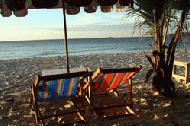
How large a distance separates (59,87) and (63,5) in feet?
6.38

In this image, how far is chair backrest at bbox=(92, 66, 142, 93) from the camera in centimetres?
567

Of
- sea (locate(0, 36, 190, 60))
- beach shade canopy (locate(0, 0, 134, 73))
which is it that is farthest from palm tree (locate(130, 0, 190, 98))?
sea (locate(0, 36, 190, 60))

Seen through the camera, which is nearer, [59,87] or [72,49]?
[59,87]

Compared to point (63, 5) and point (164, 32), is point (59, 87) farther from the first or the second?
point (164, 32)

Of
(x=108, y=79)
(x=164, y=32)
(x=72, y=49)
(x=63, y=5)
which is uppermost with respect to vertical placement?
(x=63, y=5)

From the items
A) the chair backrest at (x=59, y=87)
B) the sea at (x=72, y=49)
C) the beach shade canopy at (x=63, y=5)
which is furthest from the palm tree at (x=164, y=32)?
the sea at (x=72, y=49)

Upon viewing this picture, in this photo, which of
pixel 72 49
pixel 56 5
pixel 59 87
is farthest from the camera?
pixel 72 49

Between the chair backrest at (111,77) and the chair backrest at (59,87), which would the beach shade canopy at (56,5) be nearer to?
the chair backrest at (59,87)

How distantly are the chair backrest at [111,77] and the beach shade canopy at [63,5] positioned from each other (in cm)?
145

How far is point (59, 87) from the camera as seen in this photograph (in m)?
5.78

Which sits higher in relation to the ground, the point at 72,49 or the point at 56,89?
the point at 56,89

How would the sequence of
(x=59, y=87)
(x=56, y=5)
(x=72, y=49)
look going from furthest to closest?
1. (x=72, y=49)
2. (x=56, y=5)
3. (x=59, y=87)

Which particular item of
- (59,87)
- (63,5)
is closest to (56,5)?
(63,5)

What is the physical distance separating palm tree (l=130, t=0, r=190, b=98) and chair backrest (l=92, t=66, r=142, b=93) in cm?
102
